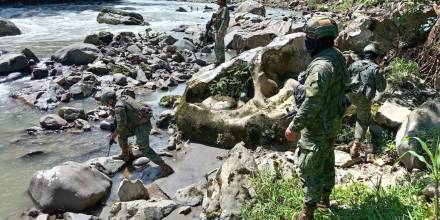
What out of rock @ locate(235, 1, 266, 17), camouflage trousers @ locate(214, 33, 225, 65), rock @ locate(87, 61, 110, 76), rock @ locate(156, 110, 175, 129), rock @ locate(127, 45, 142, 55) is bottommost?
rock @ locate(235, 1, 266, 17)

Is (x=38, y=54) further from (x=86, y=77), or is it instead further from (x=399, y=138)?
(x=399, y=138)

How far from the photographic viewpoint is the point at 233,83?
906 cm

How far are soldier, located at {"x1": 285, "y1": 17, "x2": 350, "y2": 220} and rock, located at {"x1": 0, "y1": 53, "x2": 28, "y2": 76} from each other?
12052 millimetres

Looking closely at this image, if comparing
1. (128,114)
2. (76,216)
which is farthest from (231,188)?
(128,114)

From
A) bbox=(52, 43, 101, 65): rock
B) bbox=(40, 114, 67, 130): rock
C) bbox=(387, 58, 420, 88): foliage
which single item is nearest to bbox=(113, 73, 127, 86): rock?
bbox=(52, 43, 101, 65): rock

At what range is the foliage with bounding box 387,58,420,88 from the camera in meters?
8.25

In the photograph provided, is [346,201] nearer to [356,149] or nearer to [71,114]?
[356,149]

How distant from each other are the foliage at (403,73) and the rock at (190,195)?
4043mm

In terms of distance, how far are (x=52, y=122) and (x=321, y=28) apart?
7315 mm

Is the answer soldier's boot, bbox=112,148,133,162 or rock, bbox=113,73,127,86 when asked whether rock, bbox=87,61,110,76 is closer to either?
rock, bbox=113,73,127,86

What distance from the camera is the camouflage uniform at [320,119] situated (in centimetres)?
425

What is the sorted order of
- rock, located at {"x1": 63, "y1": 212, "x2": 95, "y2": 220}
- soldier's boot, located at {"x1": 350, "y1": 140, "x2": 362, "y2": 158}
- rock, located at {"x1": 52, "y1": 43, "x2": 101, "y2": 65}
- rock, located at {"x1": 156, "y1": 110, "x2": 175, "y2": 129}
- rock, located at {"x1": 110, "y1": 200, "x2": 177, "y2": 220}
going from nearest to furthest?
rock, located at {"x1": 110, "y1": 200, "x2": 177, "y2": 220}, rock, located at {"x1": 63, "y1": 212, "x2": 95, "y2": 220}, soldier's boot, located at {"x1": 350, "y1": 140, "x2": 362, "y2": 158}, rock, located at {"x1": 156, "y1": 110, "x2": 175, "y2": 129}, rock, located at {"x1": 52, "y1": 43, "x2": 101, "y2": 65}

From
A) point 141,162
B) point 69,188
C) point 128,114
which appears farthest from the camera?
point 141,162

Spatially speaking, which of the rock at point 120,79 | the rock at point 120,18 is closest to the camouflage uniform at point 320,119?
the rock at point 120,79
